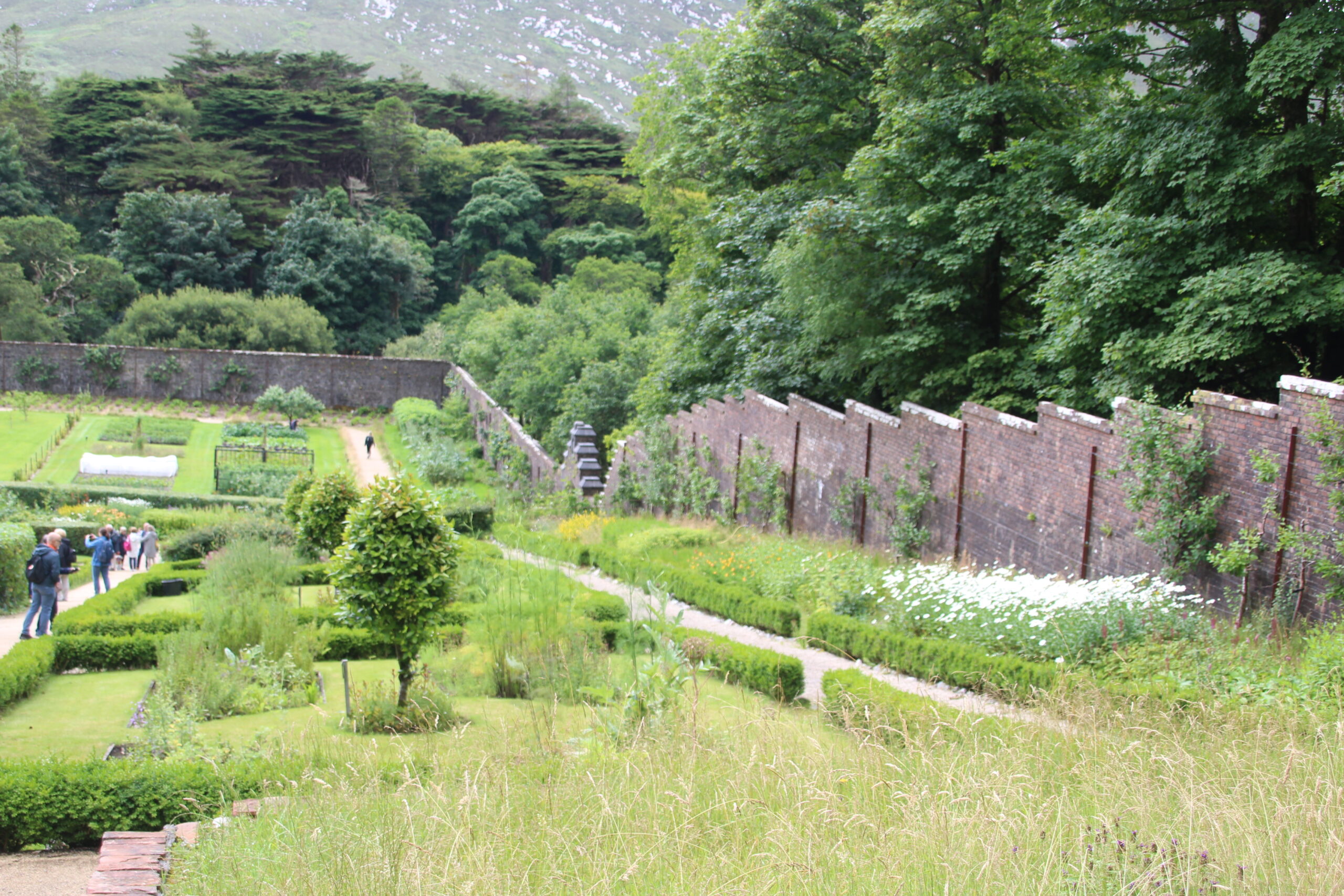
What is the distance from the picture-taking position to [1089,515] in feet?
37.4

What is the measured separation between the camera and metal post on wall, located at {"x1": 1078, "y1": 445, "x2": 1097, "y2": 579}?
1135cm

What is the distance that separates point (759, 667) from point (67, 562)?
13.7m

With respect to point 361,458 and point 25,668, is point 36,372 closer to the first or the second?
point 361,458

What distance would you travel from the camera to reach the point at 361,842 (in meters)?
3.62

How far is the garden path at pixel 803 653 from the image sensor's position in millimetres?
7625

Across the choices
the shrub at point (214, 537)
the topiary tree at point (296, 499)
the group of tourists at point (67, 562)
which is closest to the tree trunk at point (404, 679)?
the group of tourists at point (67, 562)

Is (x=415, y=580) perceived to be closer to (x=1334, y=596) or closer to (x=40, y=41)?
(x=1334, y=596)

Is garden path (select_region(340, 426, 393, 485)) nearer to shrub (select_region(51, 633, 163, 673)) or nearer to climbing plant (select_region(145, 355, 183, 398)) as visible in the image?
climbing plant (select_region(145, 355, 183, 398))

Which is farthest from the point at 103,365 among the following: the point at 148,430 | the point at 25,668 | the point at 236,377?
the point at 25,668

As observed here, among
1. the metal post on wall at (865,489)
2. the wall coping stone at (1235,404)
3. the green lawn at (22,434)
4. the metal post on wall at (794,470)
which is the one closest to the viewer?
the wall coping stone at (1235,404)

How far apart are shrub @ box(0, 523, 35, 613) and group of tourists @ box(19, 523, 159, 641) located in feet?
0.78

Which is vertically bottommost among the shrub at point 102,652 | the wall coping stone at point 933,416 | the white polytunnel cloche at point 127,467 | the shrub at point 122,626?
the white polytunnel cloche at point 127,467

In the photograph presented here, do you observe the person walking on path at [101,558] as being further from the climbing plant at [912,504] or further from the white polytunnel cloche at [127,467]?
the white polytunnel cloche at [127,467]

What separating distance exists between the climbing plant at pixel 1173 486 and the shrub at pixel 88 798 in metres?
8.39
